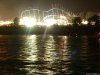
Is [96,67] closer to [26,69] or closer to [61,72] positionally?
Result: [61,72]

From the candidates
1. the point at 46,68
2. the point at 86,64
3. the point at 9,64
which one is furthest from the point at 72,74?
the point at 9,64

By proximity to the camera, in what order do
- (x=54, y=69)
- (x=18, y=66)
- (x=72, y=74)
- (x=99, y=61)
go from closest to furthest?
(x=72, y=74), (x=54, y=69), (x=18, y=66), (x=99, y=61)

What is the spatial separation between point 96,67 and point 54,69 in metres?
6.10

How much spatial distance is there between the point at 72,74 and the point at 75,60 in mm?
14215

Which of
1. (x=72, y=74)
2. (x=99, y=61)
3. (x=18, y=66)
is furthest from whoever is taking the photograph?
(x=99, y=61)

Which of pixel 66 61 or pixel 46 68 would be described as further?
pixel 66 61

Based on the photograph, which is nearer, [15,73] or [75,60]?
[15,73]

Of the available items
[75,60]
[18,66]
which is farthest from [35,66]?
[75,60]

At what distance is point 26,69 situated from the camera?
49.3m

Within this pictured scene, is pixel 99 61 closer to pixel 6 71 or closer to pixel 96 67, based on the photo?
pixel 96 67

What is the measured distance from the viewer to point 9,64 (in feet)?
179

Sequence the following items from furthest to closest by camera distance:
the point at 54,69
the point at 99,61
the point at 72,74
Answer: the point at 99,61 < the point at 54,69 < the point at 72,74

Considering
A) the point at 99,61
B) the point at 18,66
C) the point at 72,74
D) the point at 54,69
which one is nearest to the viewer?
the point at 72,74

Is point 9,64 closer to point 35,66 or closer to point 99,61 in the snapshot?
point 35,66
